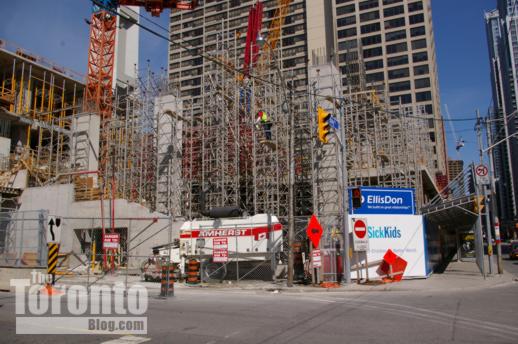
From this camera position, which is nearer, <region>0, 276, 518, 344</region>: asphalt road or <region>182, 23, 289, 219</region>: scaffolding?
<region>0, 276, 518, 344</region>: asphalt road

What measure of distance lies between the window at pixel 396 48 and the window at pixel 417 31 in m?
2.58

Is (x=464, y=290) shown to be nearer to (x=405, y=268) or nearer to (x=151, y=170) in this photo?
(x=405, y=268)

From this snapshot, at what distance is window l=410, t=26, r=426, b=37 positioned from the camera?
298 ft

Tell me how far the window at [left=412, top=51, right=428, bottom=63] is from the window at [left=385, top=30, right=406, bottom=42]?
16.0 feet

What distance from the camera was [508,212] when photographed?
136 metres

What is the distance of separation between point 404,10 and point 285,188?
238 ft

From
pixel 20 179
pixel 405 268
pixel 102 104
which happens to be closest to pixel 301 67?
pixel 102 104

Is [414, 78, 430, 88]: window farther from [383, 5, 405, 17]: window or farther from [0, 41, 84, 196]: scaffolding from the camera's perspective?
[0, 41, 84, 196]: scaffolding

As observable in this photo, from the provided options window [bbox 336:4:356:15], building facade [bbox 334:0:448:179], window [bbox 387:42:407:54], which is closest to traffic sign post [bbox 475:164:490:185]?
building facade [bbox 334:0:448:179]

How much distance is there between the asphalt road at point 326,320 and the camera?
8.34 m

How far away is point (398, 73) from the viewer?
92500 millimetres

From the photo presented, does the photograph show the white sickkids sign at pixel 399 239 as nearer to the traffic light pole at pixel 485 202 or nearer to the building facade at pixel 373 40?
the traffic light pole at pixel 485 202

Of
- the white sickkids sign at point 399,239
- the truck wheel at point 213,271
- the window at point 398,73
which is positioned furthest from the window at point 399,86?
the truck wheel at point 213,271

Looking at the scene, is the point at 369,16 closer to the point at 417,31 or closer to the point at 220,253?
the point at 417,31
